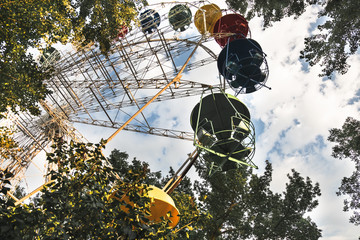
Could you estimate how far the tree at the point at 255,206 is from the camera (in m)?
16.0

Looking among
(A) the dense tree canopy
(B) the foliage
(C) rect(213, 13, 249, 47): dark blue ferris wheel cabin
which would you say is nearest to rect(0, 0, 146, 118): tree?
(A) the dense tree canopy

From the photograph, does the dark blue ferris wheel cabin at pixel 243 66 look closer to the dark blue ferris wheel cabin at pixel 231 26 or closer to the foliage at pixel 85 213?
the dark blue ferris wheel cabin at pixel 231 26

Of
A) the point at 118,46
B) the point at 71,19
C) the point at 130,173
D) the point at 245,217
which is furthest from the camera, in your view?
the point at 245,217

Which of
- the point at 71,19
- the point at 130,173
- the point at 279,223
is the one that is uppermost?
the point at 279,223

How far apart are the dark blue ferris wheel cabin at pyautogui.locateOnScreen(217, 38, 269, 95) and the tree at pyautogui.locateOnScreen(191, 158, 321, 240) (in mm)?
7526

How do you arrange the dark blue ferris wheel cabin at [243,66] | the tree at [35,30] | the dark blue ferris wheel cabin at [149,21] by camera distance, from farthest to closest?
the dark blue ferris wheel cabin at [149,21], the dark blue ferris wheel cabin at [243,66], the tree at [35,30]

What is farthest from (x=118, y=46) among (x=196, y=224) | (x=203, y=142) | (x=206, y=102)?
(x=196, y=224)

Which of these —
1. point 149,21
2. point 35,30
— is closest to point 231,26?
point 149,21

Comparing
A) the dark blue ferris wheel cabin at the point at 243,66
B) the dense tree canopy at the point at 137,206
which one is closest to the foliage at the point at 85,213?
the dense tree canopy at the point at 137,206

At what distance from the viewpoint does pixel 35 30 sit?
7414 millimetres

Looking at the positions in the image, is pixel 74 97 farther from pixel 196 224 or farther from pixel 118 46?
pixel 196 224

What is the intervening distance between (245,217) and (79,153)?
14.4 metres

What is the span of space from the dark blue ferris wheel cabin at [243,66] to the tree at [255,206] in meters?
7.53

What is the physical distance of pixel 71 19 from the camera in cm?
848
